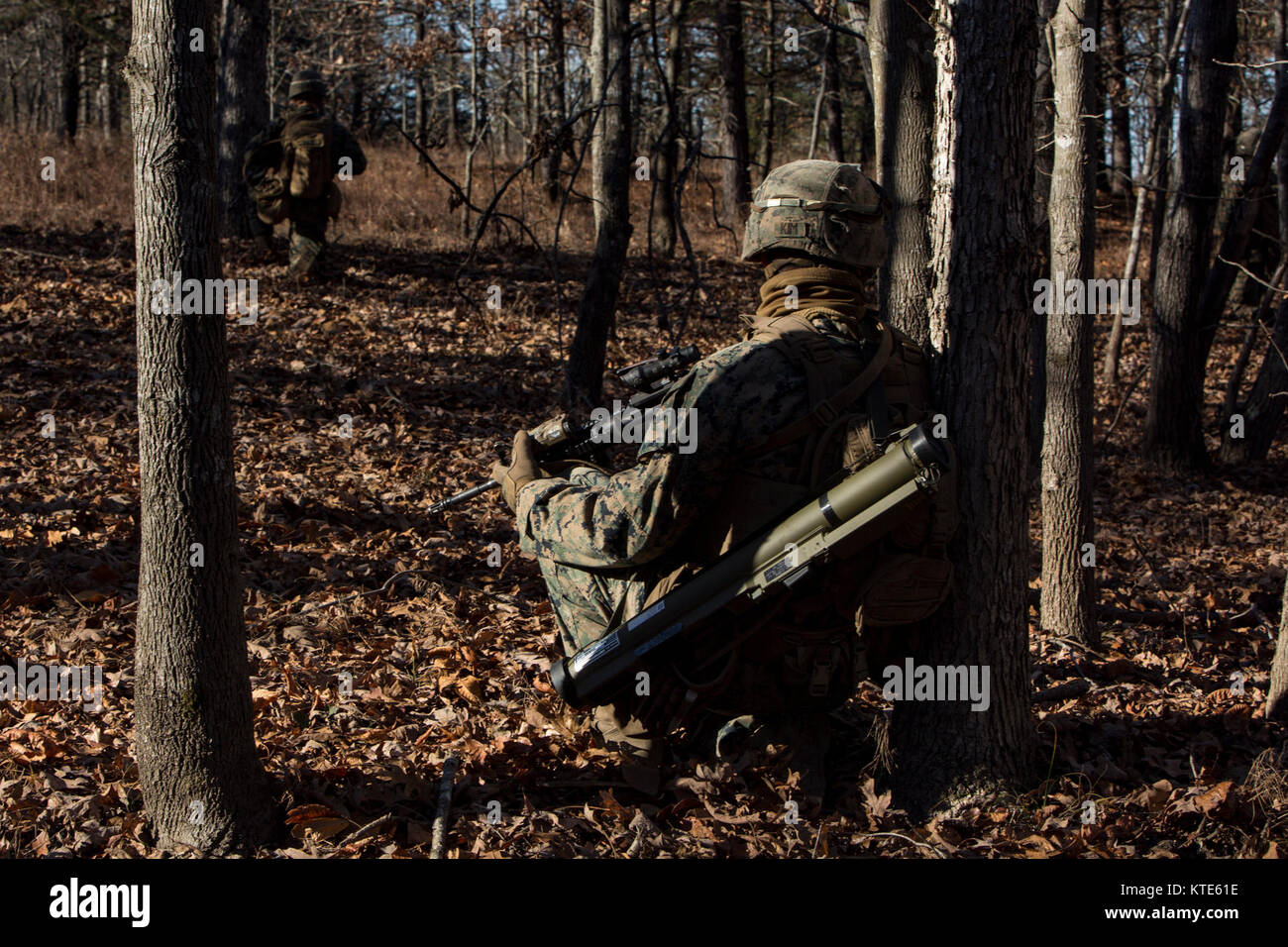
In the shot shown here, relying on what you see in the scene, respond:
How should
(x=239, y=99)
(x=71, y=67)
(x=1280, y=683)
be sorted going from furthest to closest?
(x=71, y=67) → (x=239, y=99) → (x=1280, y=683)

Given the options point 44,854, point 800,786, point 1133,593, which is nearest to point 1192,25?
point 1133,593

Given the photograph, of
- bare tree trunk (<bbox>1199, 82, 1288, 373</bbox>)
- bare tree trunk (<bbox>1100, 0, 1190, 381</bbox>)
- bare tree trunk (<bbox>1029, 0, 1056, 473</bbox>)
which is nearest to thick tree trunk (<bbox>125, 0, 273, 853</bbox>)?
bare tree trunk (<bbox>1029, 0, 1056, 473</bbox>)

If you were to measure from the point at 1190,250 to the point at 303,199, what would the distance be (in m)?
8.96

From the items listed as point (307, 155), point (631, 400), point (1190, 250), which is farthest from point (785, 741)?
point (307, 155)

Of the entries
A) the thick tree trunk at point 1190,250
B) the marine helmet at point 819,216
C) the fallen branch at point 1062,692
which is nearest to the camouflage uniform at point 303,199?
the thick tree trunk at point 1190,250

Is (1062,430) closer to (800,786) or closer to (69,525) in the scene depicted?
(800,786)

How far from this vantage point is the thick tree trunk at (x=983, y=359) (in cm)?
361

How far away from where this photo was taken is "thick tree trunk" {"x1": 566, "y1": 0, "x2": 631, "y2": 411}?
29.0 feet

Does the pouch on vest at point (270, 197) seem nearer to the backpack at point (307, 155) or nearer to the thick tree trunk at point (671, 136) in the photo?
the backpack at point (307, 155)

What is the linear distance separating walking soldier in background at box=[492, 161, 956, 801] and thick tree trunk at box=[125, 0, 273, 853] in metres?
1.10

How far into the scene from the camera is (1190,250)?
10.3 metres

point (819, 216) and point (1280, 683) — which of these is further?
point (1280, 683)

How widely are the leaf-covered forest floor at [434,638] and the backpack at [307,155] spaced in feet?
4.25

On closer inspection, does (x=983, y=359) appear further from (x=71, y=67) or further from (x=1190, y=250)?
(x=71, y=67)
